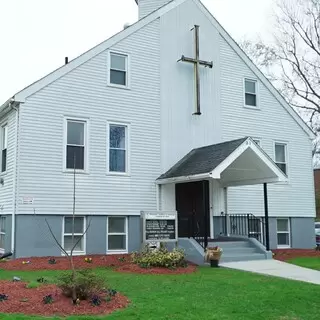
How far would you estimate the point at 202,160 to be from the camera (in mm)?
16469

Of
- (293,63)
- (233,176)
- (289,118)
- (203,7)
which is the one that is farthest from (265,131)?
(293,63)

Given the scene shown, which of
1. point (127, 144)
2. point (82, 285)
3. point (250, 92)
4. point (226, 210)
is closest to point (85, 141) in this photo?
point (127, 144)

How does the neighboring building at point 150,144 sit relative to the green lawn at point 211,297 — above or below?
above

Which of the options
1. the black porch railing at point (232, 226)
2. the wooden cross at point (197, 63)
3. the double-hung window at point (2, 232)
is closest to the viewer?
the double-hung window at point (2, 232)

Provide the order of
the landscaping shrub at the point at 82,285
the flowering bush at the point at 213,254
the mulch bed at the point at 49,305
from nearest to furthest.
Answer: the mulch bed at the point at 49,305, the landscaping shrub at the point at 82,285, the flowering bush at the point at 213,254

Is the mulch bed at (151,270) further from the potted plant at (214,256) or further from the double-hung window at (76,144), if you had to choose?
the double-hung window at (76,144)

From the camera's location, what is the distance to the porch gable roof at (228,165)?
15102 millimetres

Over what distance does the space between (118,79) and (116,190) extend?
4160mm

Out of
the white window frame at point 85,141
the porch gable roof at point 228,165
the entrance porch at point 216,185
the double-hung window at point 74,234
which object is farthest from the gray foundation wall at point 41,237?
the porch gable roof at point 228,165

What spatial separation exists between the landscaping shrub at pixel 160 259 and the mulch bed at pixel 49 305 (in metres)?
4.49

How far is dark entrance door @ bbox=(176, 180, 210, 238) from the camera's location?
18250 mm

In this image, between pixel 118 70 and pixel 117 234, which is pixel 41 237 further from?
pixel 118 70

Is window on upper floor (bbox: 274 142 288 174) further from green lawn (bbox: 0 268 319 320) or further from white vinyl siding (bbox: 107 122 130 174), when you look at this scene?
green lawn (bbox: 0 268 319 320)

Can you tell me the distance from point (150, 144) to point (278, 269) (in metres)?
6.83
